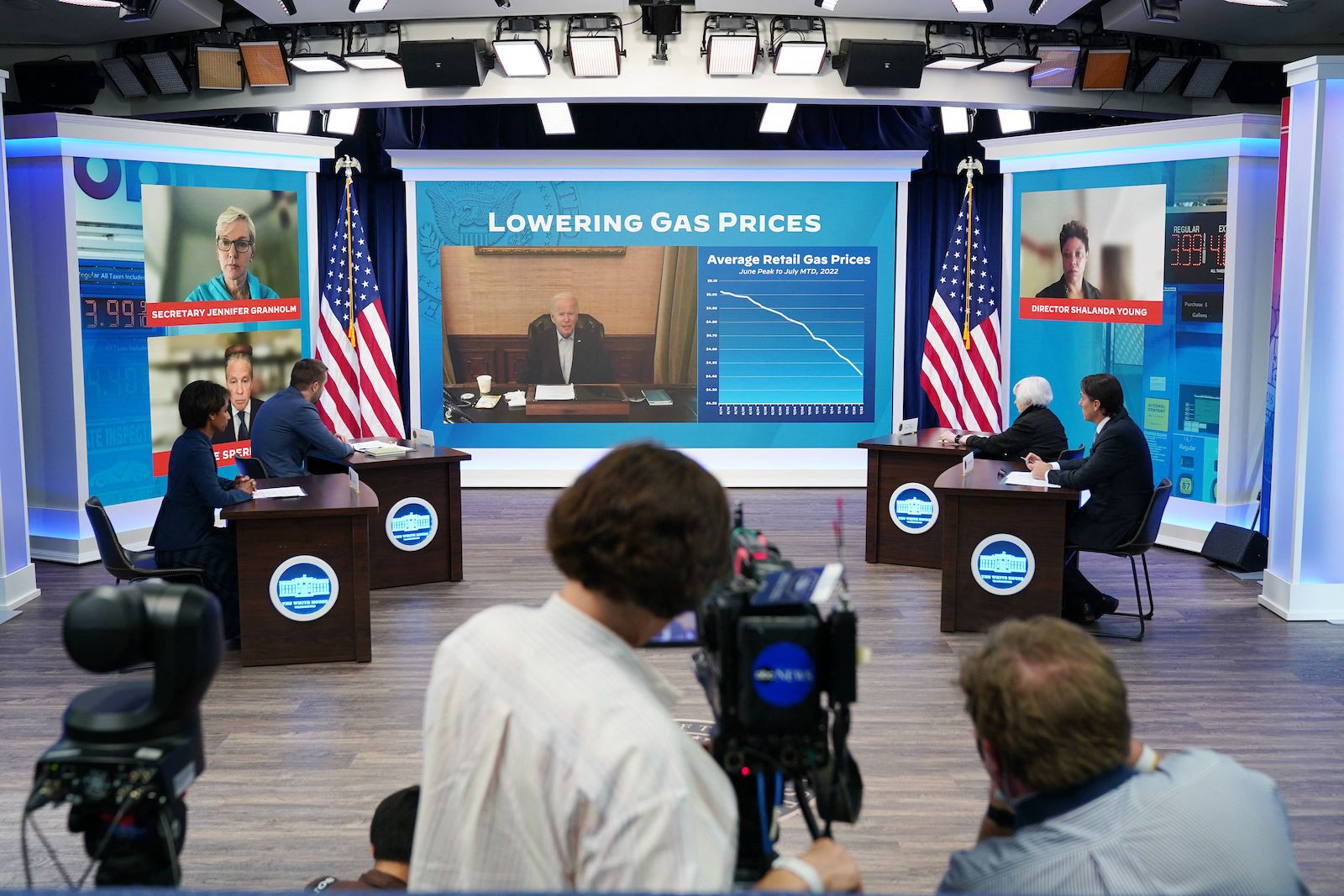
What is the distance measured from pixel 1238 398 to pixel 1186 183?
4.61 feet

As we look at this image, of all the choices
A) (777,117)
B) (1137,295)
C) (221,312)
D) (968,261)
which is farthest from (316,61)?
(1137,295)

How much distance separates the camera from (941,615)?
19.6 feet

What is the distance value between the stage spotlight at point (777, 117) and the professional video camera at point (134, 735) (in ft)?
27.9

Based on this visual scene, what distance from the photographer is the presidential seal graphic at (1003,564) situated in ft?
19.3

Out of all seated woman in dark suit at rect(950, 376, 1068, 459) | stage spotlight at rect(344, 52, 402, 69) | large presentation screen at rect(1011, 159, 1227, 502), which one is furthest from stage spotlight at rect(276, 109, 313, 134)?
seated woman in dark suit at rect(950, 376, 1068, 459)

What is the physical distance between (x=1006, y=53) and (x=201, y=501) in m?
6.04

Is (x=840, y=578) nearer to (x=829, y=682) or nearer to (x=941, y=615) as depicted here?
(x=829, y=682)

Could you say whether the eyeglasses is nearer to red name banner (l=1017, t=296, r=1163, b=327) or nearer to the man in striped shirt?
red name banner (l=1017, t=296, r=1163, b=327)

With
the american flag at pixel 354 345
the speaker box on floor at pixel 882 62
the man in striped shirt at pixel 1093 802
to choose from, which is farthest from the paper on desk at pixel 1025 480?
the american flag at pixel 354 345

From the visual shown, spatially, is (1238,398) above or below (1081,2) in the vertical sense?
below

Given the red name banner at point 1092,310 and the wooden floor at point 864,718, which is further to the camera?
the red name banner at point 1092,310

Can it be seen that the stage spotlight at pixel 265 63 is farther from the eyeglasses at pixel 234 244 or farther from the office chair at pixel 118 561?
the office chair at pixel 118 561

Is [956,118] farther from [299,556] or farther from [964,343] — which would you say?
[299,556]

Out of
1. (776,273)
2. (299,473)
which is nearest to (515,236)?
(776,273)
